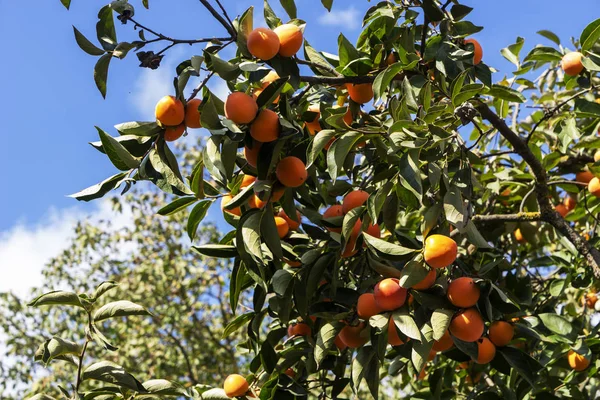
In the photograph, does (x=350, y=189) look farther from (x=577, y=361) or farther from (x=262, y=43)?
(x=577, y=361)

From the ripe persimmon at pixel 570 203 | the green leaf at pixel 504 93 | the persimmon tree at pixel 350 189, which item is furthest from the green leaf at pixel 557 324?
the ripe persimmon at pixel 570 203

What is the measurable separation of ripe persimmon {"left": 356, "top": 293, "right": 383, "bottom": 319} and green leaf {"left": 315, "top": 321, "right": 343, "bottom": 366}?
0.09m

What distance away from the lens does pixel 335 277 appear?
1.87m

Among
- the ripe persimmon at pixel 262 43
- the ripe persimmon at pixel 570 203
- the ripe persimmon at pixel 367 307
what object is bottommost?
the ripe persimmon at pixel 367 307

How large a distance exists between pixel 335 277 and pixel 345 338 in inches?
8.3

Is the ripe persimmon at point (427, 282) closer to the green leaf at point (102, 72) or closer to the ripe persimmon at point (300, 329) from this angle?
the ripe persimmon at point (300, 329)

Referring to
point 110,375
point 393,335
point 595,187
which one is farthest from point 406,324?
point 595,187

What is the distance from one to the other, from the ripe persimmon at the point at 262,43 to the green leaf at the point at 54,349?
95 cm

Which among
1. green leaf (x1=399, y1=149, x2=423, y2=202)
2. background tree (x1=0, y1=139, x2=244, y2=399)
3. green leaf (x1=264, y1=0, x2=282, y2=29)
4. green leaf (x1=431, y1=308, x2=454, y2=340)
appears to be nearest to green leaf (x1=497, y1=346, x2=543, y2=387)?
green leaf (x1=431, y1=308, x2=454, y2=340)

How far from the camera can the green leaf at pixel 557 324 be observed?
7.37ft

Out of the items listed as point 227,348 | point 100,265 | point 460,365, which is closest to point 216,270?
point 227,348

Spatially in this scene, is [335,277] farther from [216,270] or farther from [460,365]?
[216,270]

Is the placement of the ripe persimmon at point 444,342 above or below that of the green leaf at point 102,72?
below

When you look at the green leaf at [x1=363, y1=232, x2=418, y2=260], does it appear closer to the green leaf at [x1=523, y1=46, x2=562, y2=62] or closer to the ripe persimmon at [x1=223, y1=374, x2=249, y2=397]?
the ripe persimmon at [x1=223, y1=374, x2=249, y2=397]
